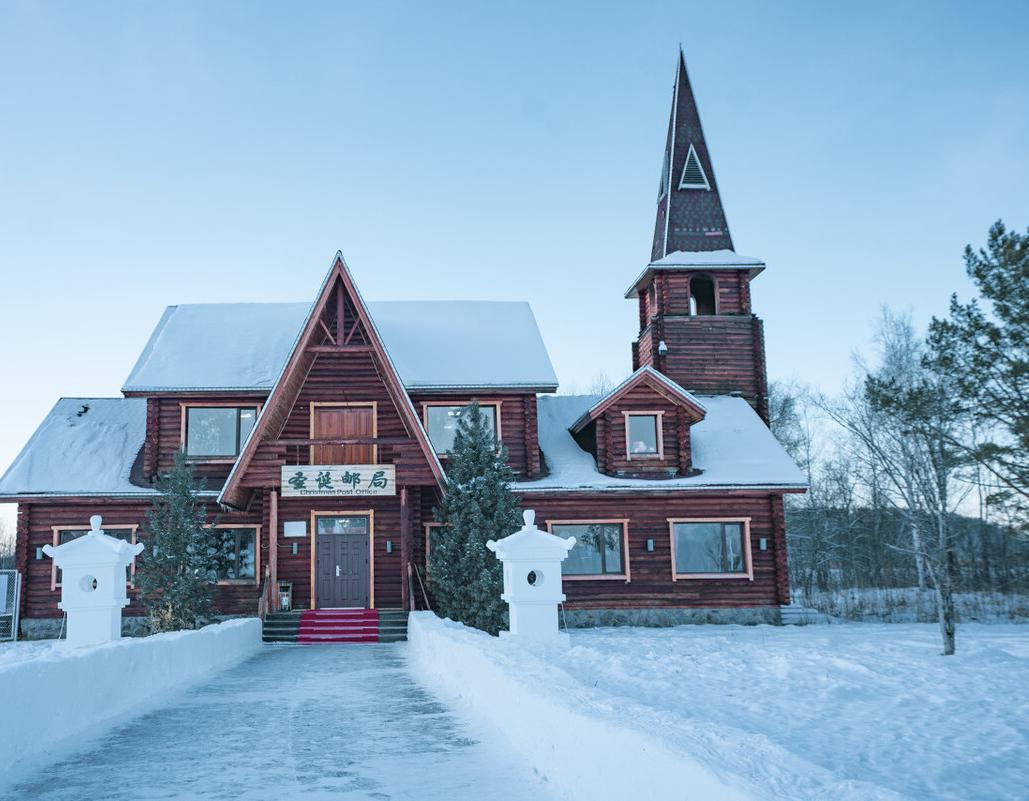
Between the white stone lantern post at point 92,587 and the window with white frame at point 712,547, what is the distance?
13.6 metres

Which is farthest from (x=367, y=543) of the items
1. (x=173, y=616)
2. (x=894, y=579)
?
(x=894, y=579)

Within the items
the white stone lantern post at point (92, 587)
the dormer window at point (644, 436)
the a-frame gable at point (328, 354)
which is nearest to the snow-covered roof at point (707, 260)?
the dormer window at point (644, 436)

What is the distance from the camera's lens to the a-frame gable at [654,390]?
75.0 feet

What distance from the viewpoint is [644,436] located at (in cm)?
2330

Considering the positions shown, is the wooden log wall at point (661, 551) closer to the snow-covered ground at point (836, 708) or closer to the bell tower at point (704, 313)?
the snow-covered ground at point (836, 708)

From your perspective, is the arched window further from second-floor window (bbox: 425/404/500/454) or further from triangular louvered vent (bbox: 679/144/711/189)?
second-floor window (bbox: 425/404/500/454)

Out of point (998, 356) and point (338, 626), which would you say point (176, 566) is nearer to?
point (338, 626)

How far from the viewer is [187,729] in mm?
8008

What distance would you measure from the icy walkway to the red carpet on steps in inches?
329

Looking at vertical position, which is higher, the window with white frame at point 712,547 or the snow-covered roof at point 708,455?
the snow-covered roof at point 708,455

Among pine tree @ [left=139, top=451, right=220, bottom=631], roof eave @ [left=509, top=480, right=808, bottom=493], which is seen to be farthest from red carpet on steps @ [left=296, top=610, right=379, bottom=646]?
roof eave @ [left=509, top=480, right=808, bottom=493]

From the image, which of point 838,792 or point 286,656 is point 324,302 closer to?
point 286,656

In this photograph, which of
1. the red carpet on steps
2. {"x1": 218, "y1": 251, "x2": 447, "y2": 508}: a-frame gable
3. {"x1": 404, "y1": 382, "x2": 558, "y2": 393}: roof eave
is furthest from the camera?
{"x1": 404, "y1": 382, "x2": 558, "y2": 393}: roof eave

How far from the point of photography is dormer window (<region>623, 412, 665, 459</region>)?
23062mm
